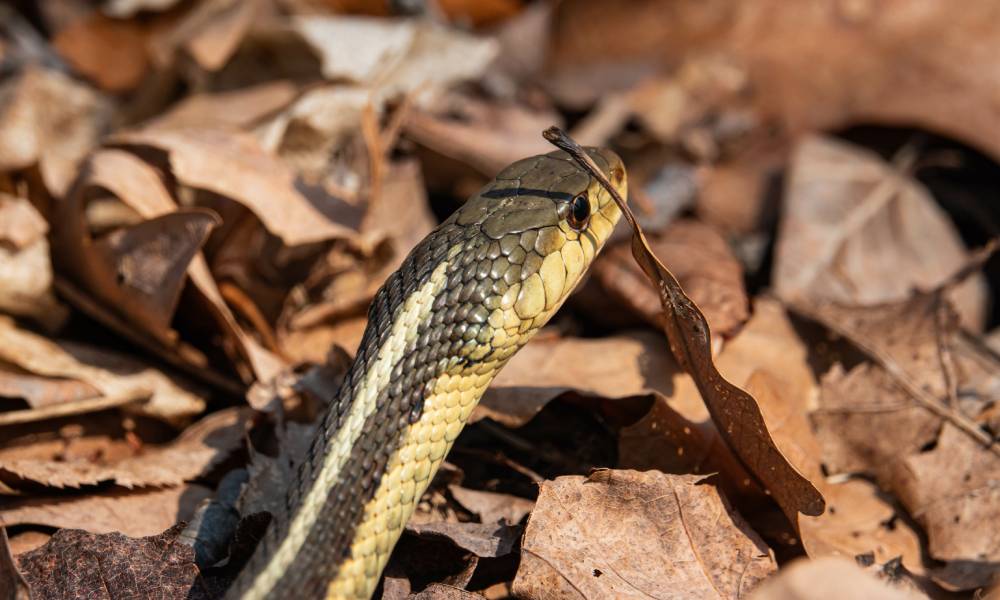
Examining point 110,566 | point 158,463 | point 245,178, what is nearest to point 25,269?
point 245,178

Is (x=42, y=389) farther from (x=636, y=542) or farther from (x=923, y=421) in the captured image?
(x=923, y=421)

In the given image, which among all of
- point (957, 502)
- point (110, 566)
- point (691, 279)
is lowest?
point (110, 566)

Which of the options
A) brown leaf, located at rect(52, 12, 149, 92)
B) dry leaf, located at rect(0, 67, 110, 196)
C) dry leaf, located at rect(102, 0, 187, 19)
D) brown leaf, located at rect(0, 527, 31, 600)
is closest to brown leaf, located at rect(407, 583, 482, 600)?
brown leaf, located at rect(0, 527, 31, 600)

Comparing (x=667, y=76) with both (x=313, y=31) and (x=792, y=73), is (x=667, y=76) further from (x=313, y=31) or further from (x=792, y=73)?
(x=313, y=31)

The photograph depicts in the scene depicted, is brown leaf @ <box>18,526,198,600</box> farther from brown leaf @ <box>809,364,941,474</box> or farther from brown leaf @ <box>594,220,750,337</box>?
brown leaf @ <box>809,364,941,474</box>

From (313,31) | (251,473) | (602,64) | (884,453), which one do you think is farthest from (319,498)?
(602,64)
